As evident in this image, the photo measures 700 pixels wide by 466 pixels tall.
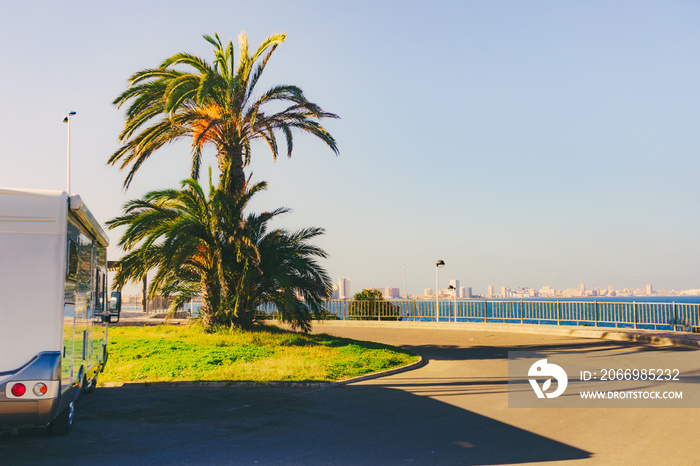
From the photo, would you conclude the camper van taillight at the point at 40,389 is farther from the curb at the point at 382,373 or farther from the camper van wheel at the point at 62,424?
the curb at the point at 382,373

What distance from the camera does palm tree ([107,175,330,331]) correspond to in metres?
17.6

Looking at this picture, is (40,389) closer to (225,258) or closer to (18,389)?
(18,389)

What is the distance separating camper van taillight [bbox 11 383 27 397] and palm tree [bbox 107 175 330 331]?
11176mm

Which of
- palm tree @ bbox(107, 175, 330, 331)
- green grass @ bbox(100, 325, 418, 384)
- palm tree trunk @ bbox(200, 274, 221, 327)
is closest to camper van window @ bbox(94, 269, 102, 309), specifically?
green grass @ bbox(100, 325, 418, 384)

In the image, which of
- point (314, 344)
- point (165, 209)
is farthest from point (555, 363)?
point (165, 209)

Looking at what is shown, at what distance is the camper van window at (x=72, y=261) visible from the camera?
6602mm

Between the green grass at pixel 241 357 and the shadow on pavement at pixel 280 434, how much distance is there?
1.90 m

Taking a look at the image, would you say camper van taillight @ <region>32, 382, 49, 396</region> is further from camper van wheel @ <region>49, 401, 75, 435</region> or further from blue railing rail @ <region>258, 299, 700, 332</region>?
blue railing rail @ <region>258, 299, 700, 332</region>

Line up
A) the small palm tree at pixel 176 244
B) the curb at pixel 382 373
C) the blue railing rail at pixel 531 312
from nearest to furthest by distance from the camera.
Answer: the curb at pixel 382 373
the small palm tree at pixel 176 244
the blue railing rail at pixel 531 312

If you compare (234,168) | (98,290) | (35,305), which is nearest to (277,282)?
(234,168)

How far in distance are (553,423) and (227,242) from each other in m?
12.6

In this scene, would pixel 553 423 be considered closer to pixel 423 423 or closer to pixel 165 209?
pixel 423 423

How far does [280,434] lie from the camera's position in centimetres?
782

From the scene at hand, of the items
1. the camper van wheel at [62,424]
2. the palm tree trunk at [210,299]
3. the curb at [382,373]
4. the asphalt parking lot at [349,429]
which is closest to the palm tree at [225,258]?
the palm tree trunk at [210,299]
